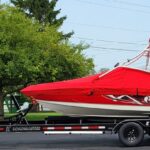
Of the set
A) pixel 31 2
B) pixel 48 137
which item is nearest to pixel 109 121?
pixel 48 137

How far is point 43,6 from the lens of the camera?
55406 millimetres

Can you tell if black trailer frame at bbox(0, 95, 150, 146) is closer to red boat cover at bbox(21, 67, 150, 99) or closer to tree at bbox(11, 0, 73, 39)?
red boat cover at bbox(21, 67, 150, 99)

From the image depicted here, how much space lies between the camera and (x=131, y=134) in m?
14.1

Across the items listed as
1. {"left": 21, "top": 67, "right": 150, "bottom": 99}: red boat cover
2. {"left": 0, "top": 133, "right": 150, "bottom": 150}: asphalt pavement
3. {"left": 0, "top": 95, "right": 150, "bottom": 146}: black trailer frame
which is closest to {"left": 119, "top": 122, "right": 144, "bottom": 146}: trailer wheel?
{"left": 0, "top": 95, "right": 150, "bottom": 146}: black trailer frame

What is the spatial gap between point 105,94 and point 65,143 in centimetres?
210

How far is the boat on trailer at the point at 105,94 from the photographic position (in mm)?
14570

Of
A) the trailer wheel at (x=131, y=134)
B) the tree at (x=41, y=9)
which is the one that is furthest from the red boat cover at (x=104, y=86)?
the tree at (x=41, y=9)

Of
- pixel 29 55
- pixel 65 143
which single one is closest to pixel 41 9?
pixel 29 55

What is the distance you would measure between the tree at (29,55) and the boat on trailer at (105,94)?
14845 millimetres

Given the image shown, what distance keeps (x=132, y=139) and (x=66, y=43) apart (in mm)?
22775

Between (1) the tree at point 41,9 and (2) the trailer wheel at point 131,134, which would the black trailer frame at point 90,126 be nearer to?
(2) the trailer wheel at point 131,134

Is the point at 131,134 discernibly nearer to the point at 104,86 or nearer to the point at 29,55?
the point at 104,86

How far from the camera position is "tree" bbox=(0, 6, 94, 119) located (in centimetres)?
3012

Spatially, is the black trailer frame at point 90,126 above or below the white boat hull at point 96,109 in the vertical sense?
below
